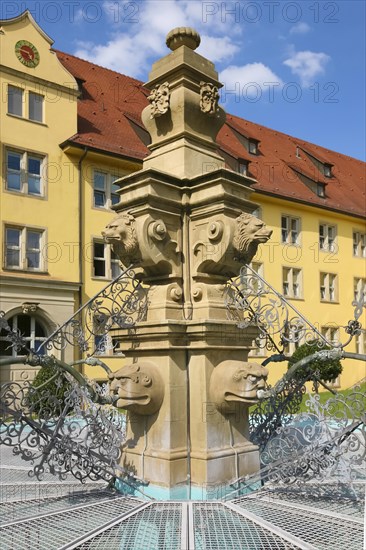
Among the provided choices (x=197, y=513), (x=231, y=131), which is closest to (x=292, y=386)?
(x=197, y=513)

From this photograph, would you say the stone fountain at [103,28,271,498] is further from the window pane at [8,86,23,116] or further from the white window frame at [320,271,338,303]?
the white window frame at [320,271,338,303]

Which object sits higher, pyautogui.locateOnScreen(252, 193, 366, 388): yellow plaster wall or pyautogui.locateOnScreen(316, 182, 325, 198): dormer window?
pyautogui.locateOnScreen(316, 182, 325, 198): dormer window

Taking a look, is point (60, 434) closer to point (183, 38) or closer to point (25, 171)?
point (183, 38)

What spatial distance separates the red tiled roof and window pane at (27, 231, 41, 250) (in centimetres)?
337

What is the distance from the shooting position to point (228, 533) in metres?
3.60

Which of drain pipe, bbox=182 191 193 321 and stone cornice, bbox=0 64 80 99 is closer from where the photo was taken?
drain pipe, bbox=182 191 193 321

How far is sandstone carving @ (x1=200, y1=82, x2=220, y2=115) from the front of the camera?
17.3ft

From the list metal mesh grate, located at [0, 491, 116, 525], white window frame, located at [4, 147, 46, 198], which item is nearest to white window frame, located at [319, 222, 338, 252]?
white window frame, located at [4, 147, 46, 198]

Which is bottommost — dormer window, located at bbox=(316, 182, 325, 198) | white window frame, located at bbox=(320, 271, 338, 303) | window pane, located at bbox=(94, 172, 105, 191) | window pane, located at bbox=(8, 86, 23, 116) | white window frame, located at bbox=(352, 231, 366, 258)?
white window frame, located at bbox=(320, 271, 338, 303)

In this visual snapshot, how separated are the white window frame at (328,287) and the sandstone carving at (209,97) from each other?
22.4 meters

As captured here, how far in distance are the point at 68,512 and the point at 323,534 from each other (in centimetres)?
180

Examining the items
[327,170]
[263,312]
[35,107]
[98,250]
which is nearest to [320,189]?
[327,170]

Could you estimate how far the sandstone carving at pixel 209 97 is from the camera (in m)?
5.26

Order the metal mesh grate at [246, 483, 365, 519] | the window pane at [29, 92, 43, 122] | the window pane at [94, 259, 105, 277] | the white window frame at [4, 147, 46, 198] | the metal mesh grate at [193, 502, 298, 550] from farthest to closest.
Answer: the window pane at [94, 259, 105, 277], the window pane at [29, 92, 43, 122], the white window frame at [4, 147, 46, 198], the metal mesh grate at [246, 483, 365, 519], the metal mesh grate at [193, 502, 298, 550]
